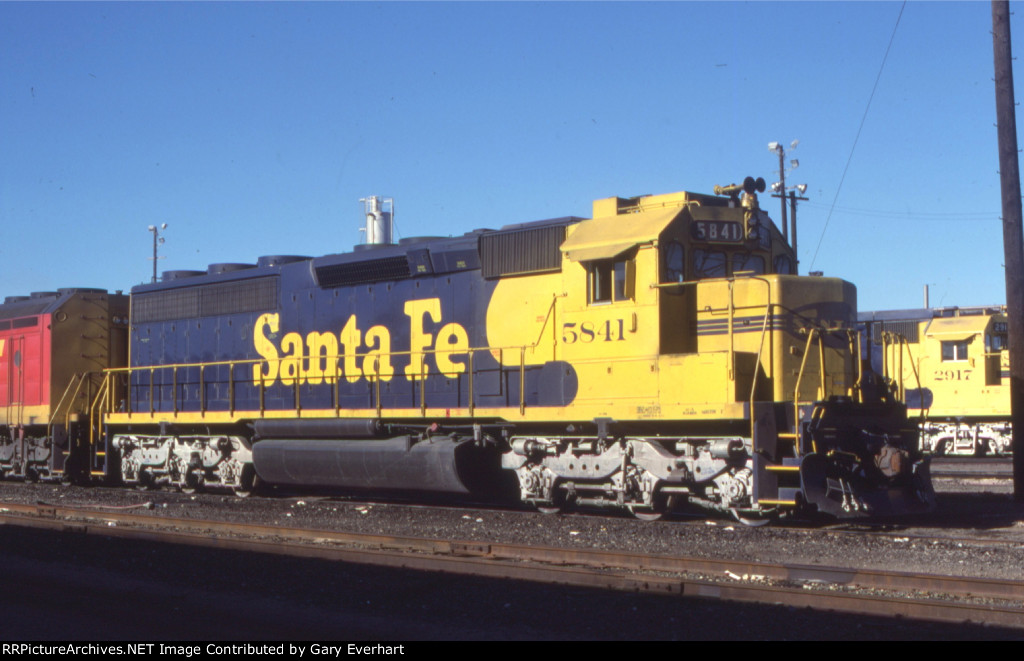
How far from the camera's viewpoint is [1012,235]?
45.0 feet

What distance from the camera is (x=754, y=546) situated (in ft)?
31.9

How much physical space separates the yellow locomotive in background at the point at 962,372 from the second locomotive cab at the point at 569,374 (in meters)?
13.4

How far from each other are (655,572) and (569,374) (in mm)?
3920

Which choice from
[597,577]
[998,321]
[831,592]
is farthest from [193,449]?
[998,321]

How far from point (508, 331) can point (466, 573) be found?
5.11m

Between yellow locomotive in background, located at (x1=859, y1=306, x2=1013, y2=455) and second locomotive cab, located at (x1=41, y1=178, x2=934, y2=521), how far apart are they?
13421mm

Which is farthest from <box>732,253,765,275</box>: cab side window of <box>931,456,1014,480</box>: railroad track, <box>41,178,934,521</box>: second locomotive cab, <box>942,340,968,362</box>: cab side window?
<box>942,340,968,362</box>: cab side window

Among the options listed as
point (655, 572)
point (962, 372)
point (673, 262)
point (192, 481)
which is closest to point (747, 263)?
point (673, 262)

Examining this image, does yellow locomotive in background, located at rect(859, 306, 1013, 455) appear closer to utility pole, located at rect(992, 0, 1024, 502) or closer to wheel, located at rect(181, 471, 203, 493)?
utility pole, located at rect(992, 0, 1024, 502)

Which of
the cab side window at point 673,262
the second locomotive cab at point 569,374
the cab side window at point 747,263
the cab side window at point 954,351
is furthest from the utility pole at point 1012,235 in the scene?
the cab side window at point 954,351

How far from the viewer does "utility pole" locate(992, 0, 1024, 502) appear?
44.7ft

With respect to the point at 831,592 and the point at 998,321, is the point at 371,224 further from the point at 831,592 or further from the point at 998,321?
the point at 831,592

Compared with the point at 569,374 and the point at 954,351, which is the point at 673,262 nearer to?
the point at 569,374

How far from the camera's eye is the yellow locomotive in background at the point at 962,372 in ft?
79.3
